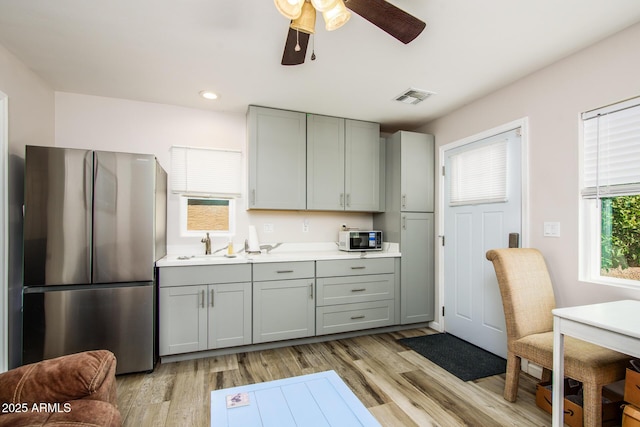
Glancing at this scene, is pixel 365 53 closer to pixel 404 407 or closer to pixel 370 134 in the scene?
pixel 370 134

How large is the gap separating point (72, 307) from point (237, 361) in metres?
1.33

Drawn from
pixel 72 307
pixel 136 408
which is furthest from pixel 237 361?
pixel 72 307

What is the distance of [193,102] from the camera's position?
3127 millimetres

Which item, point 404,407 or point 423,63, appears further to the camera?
point 423,63

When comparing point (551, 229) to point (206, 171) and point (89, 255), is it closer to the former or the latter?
point (206, 171)

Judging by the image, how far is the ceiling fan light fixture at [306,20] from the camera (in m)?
1.33

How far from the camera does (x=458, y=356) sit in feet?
9.11

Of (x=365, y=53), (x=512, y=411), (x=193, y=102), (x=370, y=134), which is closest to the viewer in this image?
(x=512, y=411)

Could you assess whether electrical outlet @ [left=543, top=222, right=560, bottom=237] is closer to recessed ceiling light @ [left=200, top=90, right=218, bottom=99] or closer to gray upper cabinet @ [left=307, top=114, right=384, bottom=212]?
gray upper cabinet @ [left=307, top=114, right=384, bottom=212]

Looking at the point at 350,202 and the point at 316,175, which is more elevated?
the point at 316,175

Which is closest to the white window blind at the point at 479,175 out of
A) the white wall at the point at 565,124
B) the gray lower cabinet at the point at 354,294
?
the white wall at the point at 565,124

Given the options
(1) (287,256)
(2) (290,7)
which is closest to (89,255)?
(1) (287,256)

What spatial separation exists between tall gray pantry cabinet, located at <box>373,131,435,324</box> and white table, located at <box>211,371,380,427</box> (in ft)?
7.17

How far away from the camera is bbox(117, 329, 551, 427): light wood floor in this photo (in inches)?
74.9
